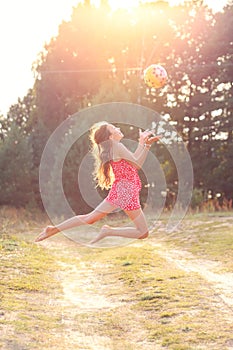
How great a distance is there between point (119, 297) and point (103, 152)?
224cm

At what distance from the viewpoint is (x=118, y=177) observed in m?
7.96

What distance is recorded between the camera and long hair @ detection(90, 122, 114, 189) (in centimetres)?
787

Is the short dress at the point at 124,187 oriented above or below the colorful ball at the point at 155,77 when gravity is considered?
below

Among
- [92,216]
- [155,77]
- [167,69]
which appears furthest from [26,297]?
[167,69]

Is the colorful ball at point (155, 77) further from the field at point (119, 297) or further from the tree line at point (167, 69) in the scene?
the tree line at point (167, 69)

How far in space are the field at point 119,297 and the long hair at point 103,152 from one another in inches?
68.0

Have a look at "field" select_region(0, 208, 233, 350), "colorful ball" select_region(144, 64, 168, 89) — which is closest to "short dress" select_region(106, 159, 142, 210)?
"field" select_region(0, 208, 233, 350)

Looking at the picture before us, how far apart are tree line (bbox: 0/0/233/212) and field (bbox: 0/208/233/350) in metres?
15.7

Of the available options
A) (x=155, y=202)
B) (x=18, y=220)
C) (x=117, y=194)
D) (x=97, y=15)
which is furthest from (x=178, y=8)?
(x=117, y=194)

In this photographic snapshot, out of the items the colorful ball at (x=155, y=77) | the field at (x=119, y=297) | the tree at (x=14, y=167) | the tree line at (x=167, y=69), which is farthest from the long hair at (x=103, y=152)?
the tree line at (x=167, y=69)

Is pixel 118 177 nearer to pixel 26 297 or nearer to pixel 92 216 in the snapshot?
pixel 92 216

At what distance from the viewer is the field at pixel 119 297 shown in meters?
6.22

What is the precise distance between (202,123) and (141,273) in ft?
72.1

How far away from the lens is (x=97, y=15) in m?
34.2
